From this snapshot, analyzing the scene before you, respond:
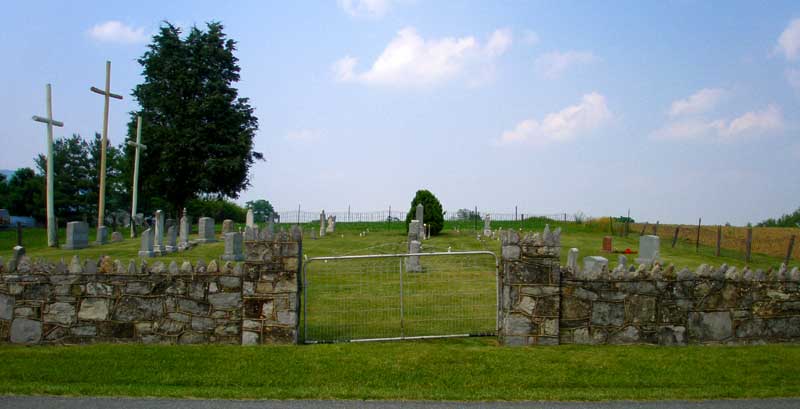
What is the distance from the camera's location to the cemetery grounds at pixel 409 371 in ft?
20.3

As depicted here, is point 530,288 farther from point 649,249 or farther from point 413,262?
point 649,249

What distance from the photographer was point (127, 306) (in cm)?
817

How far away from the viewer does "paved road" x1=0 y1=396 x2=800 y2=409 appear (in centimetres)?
569

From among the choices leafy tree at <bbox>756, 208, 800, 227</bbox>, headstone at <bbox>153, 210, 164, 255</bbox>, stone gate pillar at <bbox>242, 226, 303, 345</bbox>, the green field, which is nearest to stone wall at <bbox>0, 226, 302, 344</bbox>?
stone gate pillar at <bbox>242, 226, 303, 345</bbox>

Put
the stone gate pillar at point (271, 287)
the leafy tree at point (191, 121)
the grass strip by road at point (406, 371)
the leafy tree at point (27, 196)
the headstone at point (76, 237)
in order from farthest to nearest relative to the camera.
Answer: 1. the leafy tree at point (27, 196)
2. the leafy tree at point (191, 121)
3. the headstone at point (76, 237)
4. the stone gate pillar at point (271, 287)
5. the grass strip by road at point (406, 371)

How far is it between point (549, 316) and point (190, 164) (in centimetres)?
3415

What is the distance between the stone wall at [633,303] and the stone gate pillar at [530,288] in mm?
15

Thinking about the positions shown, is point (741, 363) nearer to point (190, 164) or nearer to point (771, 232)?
point (771, 232)

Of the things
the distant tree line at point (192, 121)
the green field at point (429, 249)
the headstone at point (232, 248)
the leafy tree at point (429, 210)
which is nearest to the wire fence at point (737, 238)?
the green field at point (429, 249)

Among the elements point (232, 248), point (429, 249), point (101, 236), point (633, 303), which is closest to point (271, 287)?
point (633, 303)

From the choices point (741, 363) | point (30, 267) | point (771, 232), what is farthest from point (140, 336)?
point (771, 232)

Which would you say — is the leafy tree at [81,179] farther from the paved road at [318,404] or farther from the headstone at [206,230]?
the paved road at [318,404]

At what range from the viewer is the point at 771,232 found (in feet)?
94.1

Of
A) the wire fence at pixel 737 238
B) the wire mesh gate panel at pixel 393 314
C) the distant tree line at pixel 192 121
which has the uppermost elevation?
the distant tree line at pixel 192 121
